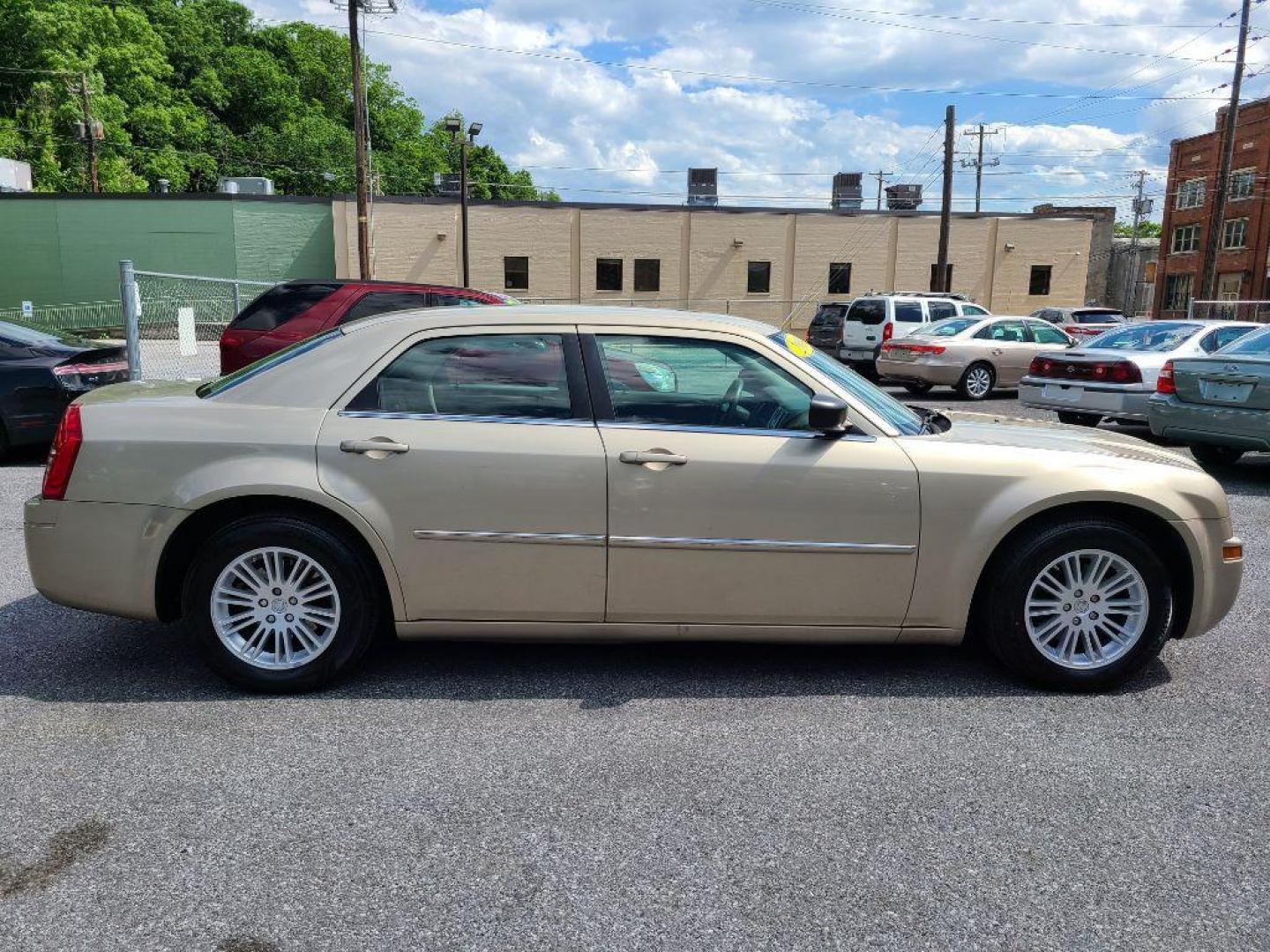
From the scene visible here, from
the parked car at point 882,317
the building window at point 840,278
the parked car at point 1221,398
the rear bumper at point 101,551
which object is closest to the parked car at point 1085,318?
the parked car at point 882,317

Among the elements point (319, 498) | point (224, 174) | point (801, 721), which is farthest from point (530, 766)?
point (224, 174)

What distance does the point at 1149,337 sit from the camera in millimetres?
12602

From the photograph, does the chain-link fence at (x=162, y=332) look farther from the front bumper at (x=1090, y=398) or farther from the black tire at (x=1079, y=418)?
the black tire at (x=1079, y=418)

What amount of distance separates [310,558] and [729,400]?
180 cm

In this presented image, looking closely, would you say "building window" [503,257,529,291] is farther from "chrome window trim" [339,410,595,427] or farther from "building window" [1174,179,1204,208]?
"building window" [1174,179,1204,208]

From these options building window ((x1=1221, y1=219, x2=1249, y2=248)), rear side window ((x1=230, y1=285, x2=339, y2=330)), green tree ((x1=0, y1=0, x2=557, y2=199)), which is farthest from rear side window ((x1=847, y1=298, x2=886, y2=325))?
building window ((x1=1221, y1=219, x2=1249, y2=248))

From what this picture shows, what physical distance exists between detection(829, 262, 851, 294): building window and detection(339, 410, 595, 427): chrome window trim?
40.4 metres

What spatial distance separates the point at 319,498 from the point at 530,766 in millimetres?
1342

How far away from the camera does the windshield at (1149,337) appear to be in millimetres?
12367

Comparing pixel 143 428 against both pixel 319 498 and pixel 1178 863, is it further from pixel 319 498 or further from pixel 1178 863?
pixel 1178 863

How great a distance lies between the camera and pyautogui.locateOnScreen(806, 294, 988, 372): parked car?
2039cm

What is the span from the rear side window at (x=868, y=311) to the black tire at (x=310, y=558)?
711 inches

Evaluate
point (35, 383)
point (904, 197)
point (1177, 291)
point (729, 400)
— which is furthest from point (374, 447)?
point (1177, 291)

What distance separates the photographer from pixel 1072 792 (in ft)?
10.8
